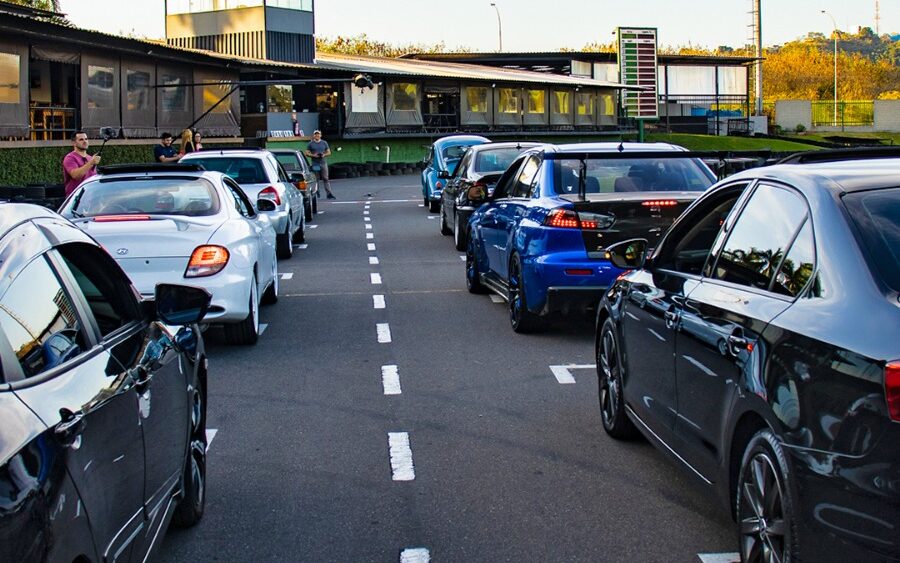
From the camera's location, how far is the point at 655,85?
69.2m

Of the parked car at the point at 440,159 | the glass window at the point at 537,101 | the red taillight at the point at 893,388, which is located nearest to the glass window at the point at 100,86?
the parked car at the point at 440,159

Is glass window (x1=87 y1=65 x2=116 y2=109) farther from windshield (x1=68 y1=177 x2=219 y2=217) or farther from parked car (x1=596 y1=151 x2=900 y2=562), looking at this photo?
parked car (x1=596 y1=151 x2=900 y2=562)

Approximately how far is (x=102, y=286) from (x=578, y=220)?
643cm

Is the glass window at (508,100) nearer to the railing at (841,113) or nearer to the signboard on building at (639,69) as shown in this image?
the signboard on building at (639,69)

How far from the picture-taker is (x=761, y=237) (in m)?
4.92

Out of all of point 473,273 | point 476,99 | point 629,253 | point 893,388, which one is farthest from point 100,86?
point 893,388

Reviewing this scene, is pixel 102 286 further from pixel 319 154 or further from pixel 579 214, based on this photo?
pixel 319 154

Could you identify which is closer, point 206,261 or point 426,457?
point 426,457

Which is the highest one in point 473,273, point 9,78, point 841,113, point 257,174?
point 841,113

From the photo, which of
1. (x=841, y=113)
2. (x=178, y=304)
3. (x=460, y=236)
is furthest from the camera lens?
(x=841, y=113)

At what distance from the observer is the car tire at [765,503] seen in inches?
Answer: 157

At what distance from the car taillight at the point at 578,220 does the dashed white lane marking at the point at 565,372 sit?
4.70ft

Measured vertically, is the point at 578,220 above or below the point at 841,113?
below

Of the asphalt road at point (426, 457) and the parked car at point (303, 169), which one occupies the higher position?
the parked car at point (303, 169)
